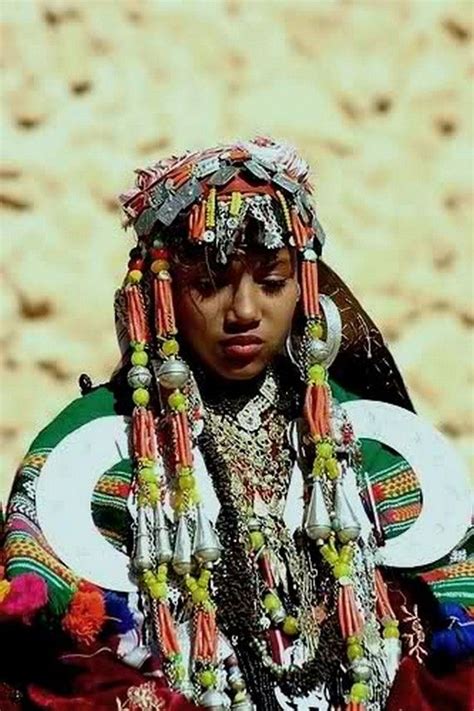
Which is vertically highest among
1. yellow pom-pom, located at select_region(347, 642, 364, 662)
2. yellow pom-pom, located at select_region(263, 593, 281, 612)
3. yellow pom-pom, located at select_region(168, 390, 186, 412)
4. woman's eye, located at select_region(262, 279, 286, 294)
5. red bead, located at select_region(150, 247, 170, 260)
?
red bead, located at select_region(150, 247, 170, 260)

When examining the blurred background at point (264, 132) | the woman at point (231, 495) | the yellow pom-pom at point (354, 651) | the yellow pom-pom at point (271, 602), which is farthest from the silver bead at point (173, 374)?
the blurred background at point (264, 132)

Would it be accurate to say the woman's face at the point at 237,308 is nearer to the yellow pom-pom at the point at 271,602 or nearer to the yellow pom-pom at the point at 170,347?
the yellow pom-pom at the point at 170,347

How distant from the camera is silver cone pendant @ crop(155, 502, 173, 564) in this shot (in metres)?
3.16

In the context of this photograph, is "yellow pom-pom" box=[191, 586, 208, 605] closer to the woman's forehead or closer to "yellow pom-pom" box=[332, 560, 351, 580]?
"yellow pom-pom" box=[332, 560, 351, 580]

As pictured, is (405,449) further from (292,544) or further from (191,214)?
(191,214)

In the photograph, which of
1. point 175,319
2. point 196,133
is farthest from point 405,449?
point 196,133

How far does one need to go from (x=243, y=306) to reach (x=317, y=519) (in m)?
0.32

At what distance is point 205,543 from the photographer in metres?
3.15

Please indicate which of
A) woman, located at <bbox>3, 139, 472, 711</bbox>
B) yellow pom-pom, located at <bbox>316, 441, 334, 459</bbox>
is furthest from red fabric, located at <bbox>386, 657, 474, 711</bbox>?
yellow pom-pom, located at <bbox>316, 441, 334, 459</bbox>

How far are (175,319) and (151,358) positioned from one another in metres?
0.07

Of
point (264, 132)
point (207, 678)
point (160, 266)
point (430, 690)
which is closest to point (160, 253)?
point (160, 266)

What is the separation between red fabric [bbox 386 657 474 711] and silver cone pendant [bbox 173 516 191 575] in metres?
0.33

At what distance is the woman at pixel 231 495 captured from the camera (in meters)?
3.12

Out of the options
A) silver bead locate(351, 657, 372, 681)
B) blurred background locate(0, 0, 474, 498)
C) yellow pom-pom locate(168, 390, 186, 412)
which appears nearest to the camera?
silver bead locate(351, 657, 372, 681)
